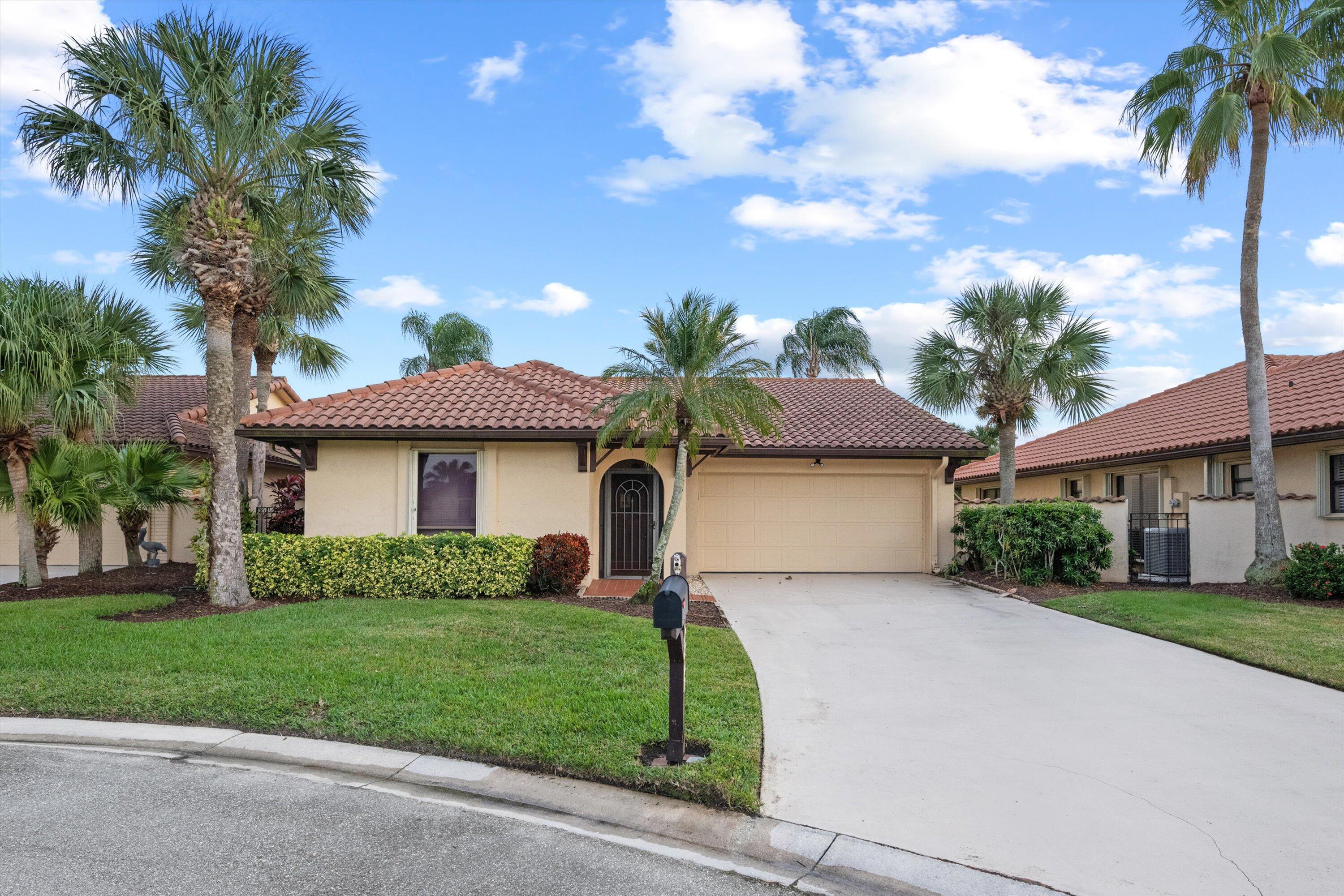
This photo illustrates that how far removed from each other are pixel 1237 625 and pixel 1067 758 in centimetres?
607

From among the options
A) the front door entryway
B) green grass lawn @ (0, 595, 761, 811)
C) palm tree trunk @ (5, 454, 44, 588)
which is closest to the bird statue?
palm tree trunk @ (5, 454, 44, 588)

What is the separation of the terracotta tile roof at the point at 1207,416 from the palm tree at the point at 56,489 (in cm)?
1980

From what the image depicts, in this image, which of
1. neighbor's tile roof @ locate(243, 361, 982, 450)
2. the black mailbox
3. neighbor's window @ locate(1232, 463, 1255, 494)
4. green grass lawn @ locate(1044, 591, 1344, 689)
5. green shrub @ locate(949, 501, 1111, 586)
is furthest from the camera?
neighbor's window @ locate(1232, 463, 1255, 494)

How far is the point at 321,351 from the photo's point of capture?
62.4ft

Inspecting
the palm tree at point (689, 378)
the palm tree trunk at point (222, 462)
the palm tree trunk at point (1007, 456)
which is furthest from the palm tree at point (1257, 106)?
the palm tree trunk at point (222, 462)

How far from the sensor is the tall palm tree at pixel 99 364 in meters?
12.7

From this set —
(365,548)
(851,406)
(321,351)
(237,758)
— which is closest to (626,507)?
(365,548)

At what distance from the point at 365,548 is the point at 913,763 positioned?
925 cm

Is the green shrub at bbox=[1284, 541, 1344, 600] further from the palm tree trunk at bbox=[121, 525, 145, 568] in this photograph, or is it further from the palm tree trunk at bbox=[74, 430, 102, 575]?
the palm tree trunk at bbox=[121, 525, 145, 568]

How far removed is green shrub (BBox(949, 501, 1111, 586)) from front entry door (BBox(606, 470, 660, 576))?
6283mm

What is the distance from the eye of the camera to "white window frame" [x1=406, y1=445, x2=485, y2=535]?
13344 mm

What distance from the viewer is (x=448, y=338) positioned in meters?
33.4

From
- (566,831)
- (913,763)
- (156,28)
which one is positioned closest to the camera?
(566,831)

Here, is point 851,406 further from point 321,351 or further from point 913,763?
point 913,763
